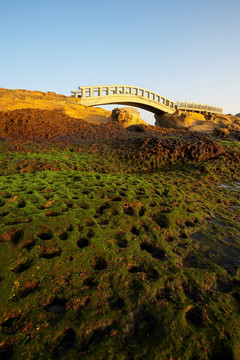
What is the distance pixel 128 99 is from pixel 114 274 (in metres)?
36.9

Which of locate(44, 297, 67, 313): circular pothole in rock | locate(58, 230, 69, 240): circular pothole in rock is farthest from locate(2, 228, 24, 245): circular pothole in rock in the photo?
locate(44, 297, 67, 313): circular pothole in rock

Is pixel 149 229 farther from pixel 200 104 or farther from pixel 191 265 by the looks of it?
pixel 200 104

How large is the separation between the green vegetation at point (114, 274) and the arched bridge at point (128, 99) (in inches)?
1089

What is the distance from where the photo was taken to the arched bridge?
30094mm

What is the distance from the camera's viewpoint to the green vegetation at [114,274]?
2.11 metres

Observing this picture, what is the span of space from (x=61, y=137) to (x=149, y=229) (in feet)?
41.8

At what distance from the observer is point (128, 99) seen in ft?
118

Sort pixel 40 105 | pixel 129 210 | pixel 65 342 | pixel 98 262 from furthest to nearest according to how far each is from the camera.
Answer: pixel 40 105, pixel 129 210, pixel 98 262, pixel 65 342

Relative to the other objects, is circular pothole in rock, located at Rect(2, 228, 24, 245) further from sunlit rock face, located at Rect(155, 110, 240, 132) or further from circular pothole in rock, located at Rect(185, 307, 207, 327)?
sunlit rock face, located at Rect(155, 110, 240, 132)

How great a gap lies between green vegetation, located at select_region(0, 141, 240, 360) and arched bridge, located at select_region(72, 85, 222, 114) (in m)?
27.7

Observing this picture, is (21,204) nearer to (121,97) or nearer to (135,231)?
(135,231)

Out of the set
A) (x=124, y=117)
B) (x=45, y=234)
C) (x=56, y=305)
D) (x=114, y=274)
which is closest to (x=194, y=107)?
(x=124, y=117)

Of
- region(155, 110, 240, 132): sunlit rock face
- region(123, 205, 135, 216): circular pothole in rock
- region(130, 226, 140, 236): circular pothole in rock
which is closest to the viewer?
region(130, 226, 140, 236): circular pothole in rock

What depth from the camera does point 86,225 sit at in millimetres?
3947
